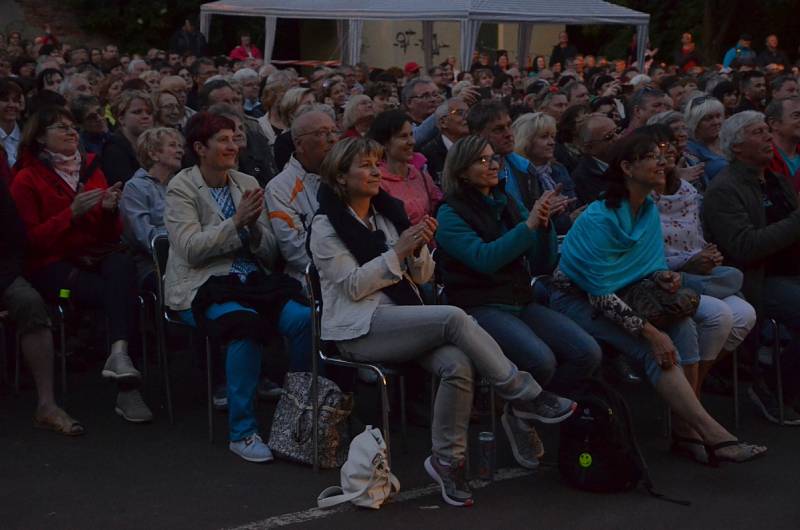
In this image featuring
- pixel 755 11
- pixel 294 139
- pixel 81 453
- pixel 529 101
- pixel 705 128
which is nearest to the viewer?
pixel 81 453

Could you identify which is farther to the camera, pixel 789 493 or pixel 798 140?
pixel 798 140

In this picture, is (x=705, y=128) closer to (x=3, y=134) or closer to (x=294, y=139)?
(x=294, y=139)

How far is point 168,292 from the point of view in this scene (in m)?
6.45

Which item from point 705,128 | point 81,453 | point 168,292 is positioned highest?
point 705,128

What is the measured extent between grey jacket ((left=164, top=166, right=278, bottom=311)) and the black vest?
1.01m

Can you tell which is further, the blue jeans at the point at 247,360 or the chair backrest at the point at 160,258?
the chair backrest at the point at 160,258

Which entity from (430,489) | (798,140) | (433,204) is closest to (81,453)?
(430,489)

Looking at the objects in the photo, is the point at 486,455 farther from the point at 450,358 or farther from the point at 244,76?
the point at 244,76

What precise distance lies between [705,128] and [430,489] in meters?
4.06

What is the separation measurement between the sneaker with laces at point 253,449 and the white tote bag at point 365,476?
0.66 metres

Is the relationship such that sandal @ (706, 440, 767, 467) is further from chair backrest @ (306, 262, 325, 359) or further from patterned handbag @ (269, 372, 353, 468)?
chair backrest @ (306, 262, 325, 359)

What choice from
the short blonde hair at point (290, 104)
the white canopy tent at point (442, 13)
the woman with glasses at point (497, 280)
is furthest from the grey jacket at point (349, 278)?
the white canopy tent at point (442, 13)

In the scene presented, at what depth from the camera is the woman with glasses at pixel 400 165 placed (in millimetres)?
7234

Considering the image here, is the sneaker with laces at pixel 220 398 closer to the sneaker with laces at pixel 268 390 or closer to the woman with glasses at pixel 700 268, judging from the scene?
the sneaker with laces at pixel 268 390
